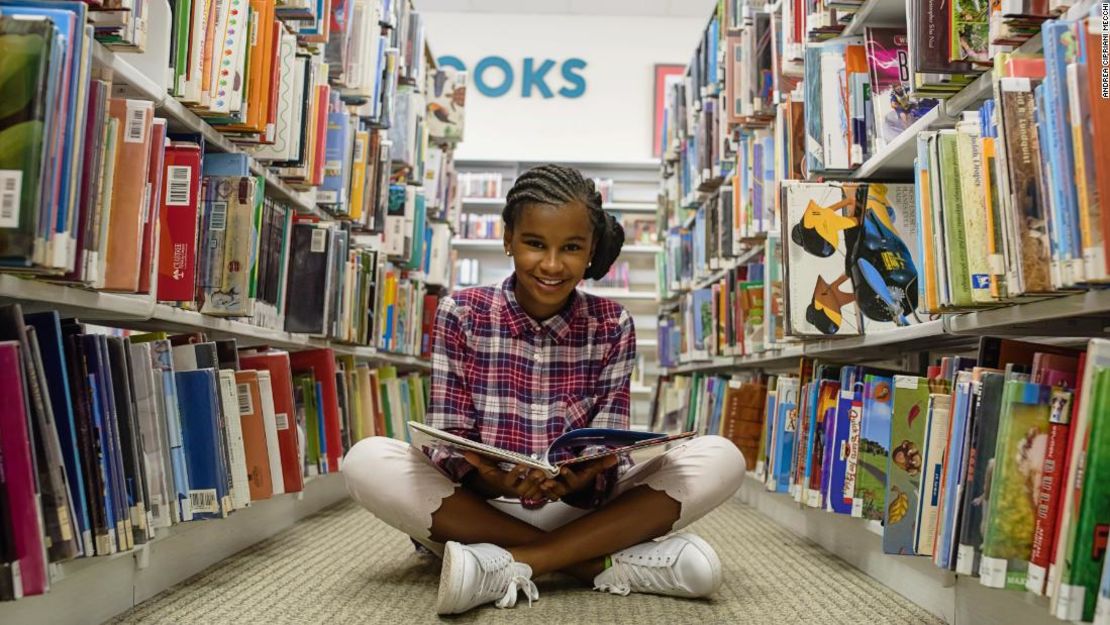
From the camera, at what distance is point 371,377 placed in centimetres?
339

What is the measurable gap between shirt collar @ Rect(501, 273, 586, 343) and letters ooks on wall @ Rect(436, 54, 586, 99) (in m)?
5.55

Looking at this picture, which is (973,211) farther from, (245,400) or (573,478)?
(245,400)

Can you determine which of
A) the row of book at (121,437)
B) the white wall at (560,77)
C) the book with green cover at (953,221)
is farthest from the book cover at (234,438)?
the white wall at (560,77)

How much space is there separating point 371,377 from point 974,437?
247 centimetres

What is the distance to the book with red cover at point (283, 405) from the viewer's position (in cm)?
205

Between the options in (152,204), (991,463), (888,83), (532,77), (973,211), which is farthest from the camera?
(532,77)

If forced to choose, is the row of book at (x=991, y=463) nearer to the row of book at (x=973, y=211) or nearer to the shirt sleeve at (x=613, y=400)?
the row of book at (x=973, y=211)

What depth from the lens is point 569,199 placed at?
1.82m

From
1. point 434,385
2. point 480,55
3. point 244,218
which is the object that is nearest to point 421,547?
point 434,385

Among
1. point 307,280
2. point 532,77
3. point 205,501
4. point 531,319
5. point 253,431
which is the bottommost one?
point 205,501

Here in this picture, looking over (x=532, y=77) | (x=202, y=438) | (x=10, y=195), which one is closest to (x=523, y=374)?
(x=202, y=438)

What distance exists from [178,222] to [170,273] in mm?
87

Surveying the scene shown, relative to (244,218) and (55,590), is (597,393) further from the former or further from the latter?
(55,590)

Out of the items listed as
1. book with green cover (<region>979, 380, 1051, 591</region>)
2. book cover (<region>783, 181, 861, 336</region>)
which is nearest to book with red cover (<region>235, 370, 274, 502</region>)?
book cover (<region>783, 181, 861, 336</region>)
